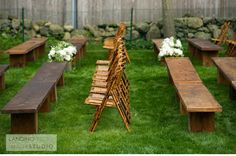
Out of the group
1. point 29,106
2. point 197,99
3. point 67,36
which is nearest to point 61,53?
point 29,106

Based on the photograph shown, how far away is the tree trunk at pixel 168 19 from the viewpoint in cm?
1664

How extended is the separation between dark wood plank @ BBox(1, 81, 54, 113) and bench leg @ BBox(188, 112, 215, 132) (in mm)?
2035

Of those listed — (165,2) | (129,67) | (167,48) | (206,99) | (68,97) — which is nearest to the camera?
(206,99)

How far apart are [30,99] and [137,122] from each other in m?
1.59

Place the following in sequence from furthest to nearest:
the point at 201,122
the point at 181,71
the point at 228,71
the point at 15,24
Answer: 1. the point at 15,24
2. the point at 181,71
3. the point at 228,71
4. the point at 201,122

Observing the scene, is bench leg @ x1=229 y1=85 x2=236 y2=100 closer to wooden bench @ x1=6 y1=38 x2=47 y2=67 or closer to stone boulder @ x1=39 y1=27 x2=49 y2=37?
wooden bench @ x1=6 y1=38 x2=47 y2=67

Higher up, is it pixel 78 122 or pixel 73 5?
pixel 73 5

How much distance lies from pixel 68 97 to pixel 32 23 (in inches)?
342

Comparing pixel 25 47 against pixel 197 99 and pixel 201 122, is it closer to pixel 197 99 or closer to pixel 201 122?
pixel 197 99

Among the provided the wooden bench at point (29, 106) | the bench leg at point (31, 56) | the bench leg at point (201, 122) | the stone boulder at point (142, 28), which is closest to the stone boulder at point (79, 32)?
the stone boulder at point (142, 28)

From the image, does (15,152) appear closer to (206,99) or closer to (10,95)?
(206,99)

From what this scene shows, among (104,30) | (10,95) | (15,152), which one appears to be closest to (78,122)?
(15,152)

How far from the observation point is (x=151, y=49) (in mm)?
16594

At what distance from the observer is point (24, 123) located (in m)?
7.79
